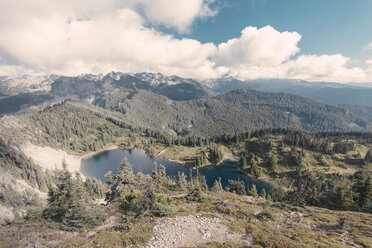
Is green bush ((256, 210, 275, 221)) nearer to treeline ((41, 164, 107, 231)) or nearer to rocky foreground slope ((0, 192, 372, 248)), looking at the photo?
rocky foreground slope ((0, 192, 372, 248))

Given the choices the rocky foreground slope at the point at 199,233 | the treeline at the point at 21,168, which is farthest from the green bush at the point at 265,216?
the treeline at the point at 21,168

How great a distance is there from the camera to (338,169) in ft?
534

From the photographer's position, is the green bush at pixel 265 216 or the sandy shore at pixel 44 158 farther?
the sandy shore at pixel 44 158

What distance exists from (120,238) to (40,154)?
228117mm

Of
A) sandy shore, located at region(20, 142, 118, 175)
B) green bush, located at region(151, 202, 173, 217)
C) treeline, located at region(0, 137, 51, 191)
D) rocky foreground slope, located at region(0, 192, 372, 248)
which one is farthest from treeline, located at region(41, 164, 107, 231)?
sandy shore, located at region(20, 142, 118, 175)

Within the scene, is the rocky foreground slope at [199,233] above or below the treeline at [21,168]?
above

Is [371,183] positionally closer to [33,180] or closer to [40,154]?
[33,180]

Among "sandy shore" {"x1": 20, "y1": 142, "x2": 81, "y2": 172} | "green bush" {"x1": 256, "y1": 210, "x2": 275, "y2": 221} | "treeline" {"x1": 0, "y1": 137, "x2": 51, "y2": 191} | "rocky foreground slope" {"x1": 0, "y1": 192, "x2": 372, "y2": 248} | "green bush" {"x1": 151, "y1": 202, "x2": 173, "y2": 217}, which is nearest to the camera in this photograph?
"rocky foreground slope" {"x1": 0, "y1": 192, "x2": 372, "y2": 248}

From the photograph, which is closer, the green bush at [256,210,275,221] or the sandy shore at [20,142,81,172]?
the green bush at [256,210,275,221]

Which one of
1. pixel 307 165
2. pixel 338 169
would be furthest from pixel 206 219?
pixel 338 169

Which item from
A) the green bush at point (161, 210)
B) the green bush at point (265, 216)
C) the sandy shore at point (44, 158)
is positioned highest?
the green bush at point (161, 210)

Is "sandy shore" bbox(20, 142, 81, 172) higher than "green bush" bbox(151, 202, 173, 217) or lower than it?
lower

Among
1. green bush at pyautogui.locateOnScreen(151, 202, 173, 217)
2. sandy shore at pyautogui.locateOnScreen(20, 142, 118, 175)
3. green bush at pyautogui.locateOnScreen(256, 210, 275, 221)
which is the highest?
green bush at pyautogui.locateOnScreen(151, 202, 173, 217)

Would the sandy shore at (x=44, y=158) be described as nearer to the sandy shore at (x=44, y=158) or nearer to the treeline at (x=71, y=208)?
the sandy shore at (x=44, y=158)
